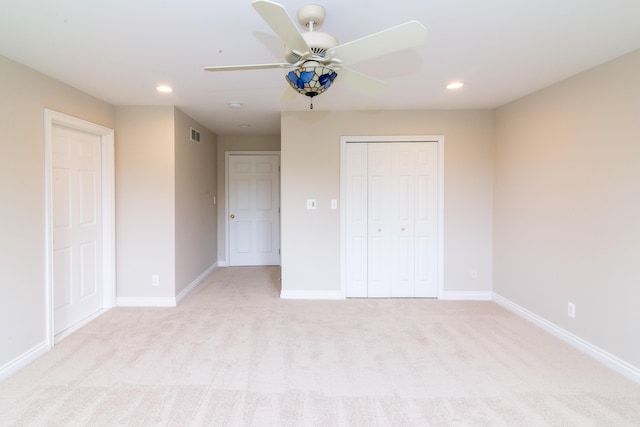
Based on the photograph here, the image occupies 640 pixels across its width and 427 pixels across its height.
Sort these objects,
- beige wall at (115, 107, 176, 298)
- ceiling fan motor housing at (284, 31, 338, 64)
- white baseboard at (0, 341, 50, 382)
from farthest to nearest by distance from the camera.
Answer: beige wall at (115, 107, 176, 298)
white baseboard at (0, 341, 50, 382)
ceiling fan motor housing at (284, 31, 338, 64)

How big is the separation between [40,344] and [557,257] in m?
4.46

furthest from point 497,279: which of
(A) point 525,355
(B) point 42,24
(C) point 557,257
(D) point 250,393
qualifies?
(B) point 42,24

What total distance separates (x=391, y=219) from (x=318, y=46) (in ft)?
8.93

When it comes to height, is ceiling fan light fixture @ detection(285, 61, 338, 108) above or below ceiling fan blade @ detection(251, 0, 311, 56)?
below

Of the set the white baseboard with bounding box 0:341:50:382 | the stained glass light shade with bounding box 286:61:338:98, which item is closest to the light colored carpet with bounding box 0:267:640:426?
the white baseboard with bounding box 0:341:50:382

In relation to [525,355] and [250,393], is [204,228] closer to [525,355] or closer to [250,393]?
[250,393]

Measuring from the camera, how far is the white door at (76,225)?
300 cm

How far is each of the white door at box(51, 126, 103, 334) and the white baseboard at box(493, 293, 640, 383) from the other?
4.54m

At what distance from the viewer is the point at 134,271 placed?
12.4ft

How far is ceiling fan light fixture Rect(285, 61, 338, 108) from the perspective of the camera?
1.65m

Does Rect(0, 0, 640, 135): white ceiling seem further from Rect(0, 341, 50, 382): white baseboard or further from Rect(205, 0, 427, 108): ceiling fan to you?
Rect(0, 341, 50, 382): white baseboard

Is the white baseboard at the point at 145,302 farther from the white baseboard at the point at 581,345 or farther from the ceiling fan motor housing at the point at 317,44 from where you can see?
the white baseboard at the point at 581,345

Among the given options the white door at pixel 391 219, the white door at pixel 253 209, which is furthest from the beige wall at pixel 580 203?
the white door at pixel 253 209

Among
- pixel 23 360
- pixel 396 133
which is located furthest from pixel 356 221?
pixel 23 360
